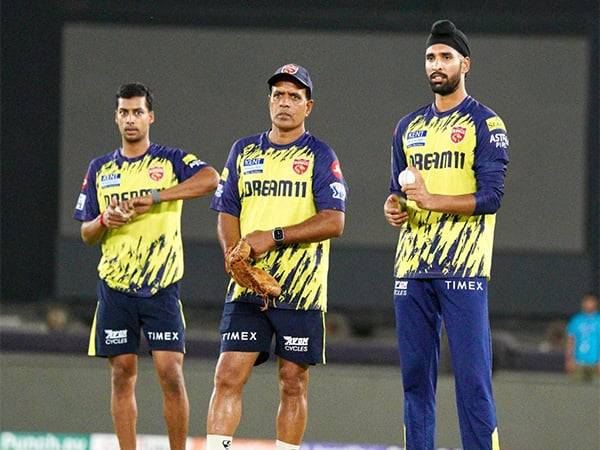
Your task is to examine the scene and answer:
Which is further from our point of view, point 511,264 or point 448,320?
point 511,264

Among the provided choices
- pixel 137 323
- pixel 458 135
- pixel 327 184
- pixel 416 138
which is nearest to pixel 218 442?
pixel 137 323

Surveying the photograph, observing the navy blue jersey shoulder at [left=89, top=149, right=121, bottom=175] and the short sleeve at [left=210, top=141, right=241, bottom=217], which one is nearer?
the short sleeve at [left=210, top=141, right=241, bottom=217]

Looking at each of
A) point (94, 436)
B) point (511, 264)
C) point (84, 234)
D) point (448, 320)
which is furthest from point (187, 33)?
point (448, 320)

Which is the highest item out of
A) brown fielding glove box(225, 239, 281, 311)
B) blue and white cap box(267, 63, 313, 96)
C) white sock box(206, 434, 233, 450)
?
blue and white cap box(267, 63, 313, 96)

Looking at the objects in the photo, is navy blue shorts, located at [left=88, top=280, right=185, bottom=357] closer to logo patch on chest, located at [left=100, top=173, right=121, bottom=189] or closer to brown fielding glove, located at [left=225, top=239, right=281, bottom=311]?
logo patch on chest, located at [left=100, top=173, right=121, bottom=189]

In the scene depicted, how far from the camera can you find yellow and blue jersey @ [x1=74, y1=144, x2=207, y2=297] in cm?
653

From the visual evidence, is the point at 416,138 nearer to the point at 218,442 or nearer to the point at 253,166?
the point at 253,166

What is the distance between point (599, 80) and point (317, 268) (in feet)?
39.4

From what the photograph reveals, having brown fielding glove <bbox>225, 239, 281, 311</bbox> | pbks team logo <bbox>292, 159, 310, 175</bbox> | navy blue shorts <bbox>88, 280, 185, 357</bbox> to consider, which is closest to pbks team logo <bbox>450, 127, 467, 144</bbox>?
pbks team logo <bbox>292, 159, 310, 175</bbox>

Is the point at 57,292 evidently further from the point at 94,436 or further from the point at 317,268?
the point at 317,268

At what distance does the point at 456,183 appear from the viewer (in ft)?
18.3

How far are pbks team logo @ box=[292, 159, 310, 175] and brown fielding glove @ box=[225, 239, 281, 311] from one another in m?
0.45

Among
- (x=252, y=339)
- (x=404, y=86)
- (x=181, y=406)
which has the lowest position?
(x=181, y=406)

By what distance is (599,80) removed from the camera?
55.9ft
